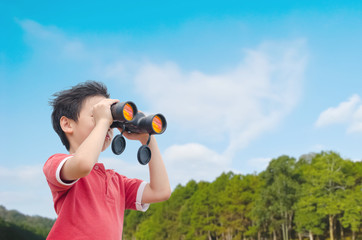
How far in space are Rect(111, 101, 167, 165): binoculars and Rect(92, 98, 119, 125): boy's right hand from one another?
30 millimetres

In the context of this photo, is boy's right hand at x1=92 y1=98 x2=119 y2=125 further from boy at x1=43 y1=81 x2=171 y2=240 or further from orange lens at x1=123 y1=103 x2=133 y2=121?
orange lens at x1=123 y1=103 x2=133 y2=121

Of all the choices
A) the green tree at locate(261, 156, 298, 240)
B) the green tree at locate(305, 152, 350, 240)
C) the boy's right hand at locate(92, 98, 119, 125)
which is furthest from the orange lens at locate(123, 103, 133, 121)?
the green tree at locate(261, 156, 298, 240)

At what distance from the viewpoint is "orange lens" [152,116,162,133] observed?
2.59m

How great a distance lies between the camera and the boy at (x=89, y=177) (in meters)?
2.30

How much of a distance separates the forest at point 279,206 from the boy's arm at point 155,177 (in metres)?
30.9

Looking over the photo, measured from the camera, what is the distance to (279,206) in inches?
1617

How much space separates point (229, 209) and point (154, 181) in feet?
151

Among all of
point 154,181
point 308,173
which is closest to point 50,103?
point 154,181

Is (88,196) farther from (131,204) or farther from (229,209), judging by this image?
(229,209)

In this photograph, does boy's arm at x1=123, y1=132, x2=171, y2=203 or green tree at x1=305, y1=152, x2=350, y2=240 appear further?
green tree at x1=305, y1=152, x2=350, y2=240

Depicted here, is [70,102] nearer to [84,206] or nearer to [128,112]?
[128,112]

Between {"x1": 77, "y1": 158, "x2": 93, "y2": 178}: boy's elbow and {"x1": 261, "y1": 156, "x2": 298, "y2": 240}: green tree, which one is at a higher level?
{"x1": 261, "y1": 156, "x2": 298, "y2": 240}: green tree

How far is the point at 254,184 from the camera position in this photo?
158 ft

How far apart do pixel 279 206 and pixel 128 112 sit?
41.8 metres
